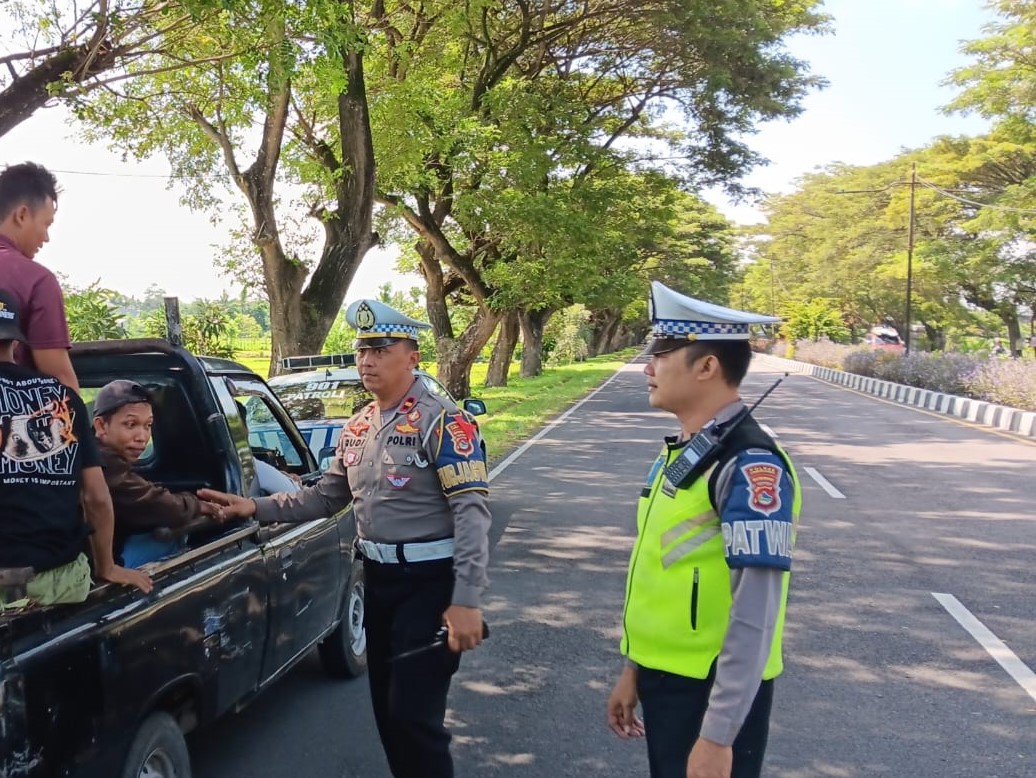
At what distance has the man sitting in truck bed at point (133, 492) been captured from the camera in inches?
126

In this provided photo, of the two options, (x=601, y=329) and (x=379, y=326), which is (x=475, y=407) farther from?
(x=601, y=329)

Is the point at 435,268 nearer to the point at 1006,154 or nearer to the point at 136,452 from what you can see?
the point at 1006,154

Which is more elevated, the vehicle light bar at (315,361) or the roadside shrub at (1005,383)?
the vehicle light bar at (315,361)

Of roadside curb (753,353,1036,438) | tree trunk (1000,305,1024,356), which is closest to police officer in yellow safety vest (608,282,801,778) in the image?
roadside curb (753,353,1036,438)

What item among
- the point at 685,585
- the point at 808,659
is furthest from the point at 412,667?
the point at 808,659

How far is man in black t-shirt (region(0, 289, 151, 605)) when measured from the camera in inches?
88.4

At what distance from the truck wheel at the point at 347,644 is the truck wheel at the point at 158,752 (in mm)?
1726

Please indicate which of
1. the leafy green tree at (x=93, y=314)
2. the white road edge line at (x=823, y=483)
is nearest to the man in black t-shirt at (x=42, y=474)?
the leafy green tree at (x=93, y=314)

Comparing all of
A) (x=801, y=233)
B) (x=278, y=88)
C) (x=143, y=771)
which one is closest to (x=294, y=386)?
(x=278, y=88)

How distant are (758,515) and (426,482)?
4.22 ft

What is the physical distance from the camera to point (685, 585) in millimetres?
2039

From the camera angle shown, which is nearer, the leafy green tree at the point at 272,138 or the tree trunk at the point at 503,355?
the leafy green tree at the point at 272,138

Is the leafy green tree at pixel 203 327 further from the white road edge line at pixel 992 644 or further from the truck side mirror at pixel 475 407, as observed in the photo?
the white road edge line at pixel 992 644

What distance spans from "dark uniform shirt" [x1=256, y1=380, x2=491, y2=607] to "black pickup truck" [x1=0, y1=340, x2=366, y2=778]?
614mm
